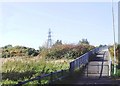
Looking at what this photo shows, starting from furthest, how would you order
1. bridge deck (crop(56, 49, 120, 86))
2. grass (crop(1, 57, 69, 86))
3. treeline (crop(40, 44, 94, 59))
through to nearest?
treeline (crop(40, 44, 94, 59)), bridge deck (crop(56, 49, 120, 86)), grass (crop(1, 57, 69, 86))

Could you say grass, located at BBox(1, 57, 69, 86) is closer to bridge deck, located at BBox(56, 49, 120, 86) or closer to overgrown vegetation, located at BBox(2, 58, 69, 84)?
overgrown vegetation, located at BBox(2, 58, 69, 84)

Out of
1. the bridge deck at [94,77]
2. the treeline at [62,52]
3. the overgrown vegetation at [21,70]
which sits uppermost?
the treeline at [62,52]

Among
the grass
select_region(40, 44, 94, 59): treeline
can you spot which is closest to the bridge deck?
the grass

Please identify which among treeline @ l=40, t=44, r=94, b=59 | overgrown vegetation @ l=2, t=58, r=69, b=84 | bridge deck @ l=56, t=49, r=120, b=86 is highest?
treeline @ l=40, t=44, r=94, b=59

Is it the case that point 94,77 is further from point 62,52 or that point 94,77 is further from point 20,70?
point 62,52

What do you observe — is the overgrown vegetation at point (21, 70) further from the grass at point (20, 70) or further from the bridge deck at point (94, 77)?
the bridge deck at point (94, 77)

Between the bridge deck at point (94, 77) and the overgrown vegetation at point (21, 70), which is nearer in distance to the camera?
the overgrown vegetation at point (21, 70)

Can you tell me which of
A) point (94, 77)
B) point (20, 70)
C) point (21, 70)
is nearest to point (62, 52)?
point (94, 77)

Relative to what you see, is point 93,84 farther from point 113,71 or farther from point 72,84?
point 113,71

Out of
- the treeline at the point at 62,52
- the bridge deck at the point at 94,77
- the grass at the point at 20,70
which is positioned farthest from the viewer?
the treeline at the point at 62,52

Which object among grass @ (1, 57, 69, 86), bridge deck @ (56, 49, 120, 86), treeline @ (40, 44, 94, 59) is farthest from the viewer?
treeline @ (40, 44, 94, 59)

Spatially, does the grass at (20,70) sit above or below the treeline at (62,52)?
below

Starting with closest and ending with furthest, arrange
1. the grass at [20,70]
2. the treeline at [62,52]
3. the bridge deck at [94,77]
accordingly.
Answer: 1. the grass at [20,70]
2. the bridge deck at [94,77]
3. the treeline at [62,52]

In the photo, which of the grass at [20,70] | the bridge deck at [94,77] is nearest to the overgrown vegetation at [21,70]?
the grass at [20,70]
